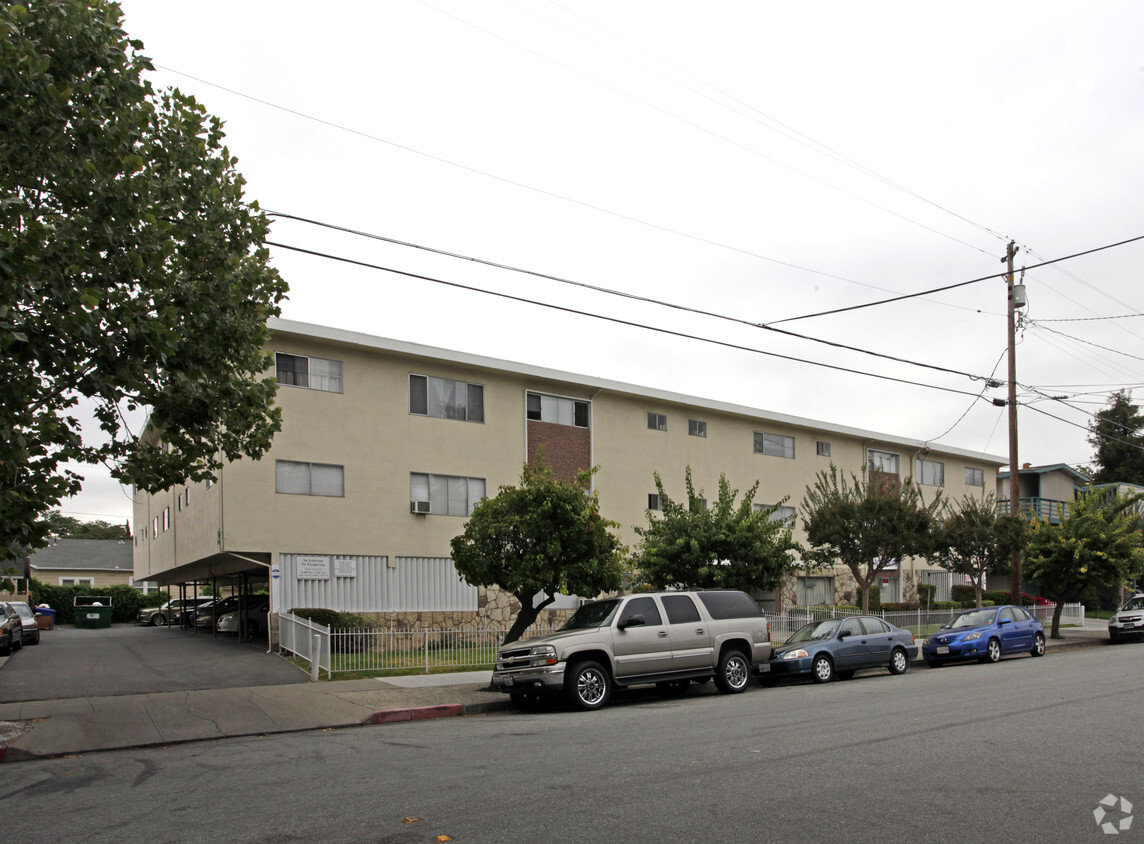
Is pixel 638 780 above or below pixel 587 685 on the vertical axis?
above

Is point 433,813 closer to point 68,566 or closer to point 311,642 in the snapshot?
point 311,642

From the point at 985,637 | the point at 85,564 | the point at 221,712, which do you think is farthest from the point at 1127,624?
the point at 85,564

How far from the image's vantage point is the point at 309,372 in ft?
85.8

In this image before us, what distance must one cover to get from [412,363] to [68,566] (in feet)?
137

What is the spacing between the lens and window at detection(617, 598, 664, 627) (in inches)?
623

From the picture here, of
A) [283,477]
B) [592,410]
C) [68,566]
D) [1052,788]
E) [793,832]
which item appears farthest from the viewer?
[68,566]

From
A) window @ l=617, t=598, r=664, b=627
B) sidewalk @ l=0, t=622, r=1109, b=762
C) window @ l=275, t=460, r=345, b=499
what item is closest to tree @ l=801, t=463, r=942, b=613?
window @ l=617, t=598, r=664, b=627

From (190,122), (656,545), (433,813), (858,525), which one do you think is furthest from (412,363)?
(433,813)

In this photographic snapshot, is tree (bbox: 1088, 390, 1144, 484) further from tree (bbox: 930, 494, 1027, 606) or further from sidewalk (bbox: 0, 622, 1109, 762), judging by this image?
sidewalk (bbox: 0, 622, 1109, 762)

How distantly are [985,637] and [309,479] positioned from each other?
17696 millimetres

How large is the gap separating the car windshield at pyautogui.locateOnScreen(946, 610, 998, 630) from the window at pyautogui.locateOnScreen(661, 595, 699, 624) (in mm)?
10221

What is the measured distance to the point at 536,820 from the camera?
6.89 meters

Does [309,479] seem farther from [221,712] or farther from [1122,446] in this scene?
→ [1122,446]

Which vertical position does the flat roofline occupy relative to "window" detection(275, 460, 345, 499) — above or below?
above
